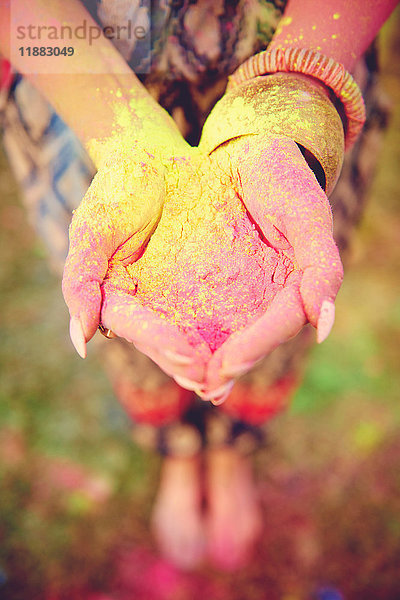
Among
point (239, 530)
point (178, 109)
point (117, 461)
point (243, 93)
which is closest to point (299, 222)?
point (243, 93)

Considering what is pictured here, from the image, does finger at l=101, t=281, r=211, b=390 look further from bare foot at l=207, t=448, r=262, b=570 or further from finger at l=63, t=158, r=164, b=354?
bare foot at l=207, t=448, r=262, b=570

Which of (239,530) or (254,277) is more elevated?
(254,277)

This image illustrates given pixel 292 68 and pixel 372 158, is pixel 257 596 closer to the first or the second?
pixel 372 158

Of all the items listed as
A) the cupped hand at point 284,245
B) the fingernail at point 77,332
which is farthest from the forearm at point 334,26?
the fingernail at point 77,332

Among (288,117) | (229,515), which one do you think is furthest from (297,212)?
(229,515)

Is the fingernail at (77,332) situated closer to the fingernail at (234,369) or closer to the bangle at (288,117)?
the fingernail at (234,369)

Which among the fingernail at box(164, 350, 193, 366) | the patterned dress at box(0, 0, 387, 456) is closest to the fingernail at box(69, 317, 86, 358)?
the fingernail at box(164, 350, 193, 366)
